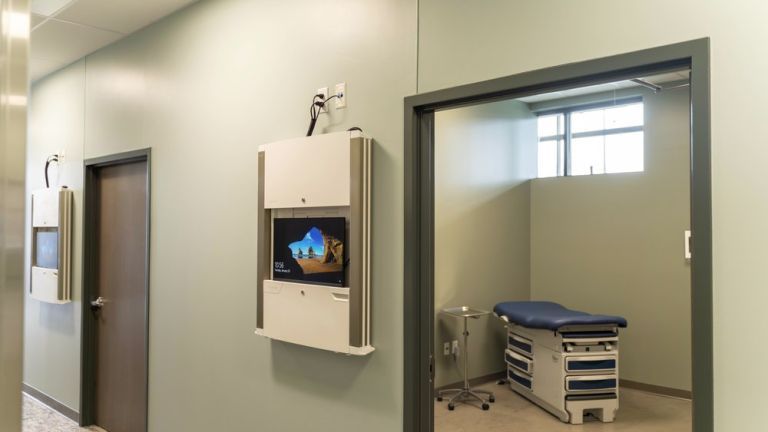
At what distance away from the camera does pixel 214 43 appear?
9.46ft

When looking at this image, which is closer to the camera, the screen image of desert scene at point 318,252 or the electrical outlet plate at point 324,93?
the screen image of desert scene at point 318,252

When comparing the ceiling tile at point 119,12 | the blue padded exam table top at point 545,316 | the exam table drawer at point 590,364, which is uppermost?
the ceiling tile at point 119,12

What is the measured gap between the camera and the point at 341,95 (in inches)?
88.4

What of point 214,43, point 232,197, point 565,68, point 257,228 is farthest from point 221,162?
point 565,68

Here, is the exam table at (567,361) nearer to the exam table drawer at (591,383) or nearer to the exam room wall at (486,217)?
the exam table drawer at (591,383)

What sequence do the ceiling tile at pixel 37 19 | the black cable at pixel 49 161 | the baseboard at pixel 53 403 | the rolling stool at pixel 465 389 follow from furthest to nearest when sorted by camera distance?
the black cable at pixel 49 161, the baseboard at pixel 53 403, the ceiling tile at pixel 37 19, the rolling stool at pixel 465 389

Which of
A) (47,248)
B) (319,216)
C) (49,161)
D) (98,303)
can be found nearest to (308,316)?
(319,216)

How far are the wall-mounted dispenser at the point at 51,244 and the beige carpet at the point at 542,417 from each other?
318 cm

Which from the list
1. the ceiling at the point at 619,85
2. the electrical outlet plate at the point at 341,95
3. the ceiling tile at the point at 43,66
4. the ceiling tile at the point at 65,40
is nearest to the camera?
the ceiling at the point at 619,85

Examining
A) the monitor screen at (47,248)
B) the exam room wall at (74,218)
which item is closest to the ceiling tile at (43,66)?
the exam room wall at (74,218)

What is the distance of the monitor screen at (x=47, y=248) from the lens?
13.2 ft

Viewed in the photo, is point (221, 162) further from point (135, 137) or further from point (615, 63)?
point (615, 63)

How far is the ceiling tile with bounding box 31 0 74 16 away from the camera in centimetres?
295

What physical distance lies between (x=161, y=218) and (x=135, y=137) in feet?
2.12
